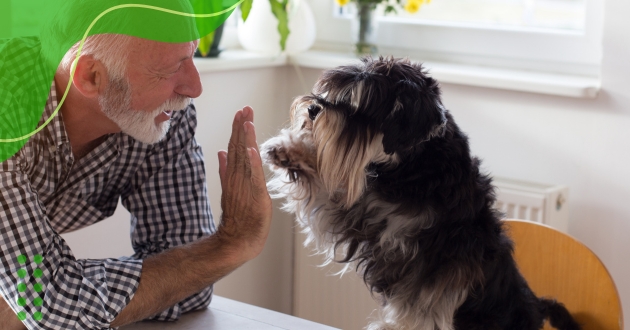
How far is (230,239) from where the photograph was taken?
1.39 m

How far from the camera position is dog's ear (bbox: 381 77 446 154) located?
3.55 feet

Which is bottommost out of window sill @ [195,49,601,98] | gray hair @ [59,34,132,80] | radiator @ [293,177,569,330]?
radiator @ [293,177,569,330]

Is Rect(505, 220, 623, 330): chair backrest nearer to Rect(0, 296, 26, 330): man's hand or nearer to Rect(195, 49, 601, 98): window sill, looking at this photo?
Rect(195, 49, 601, 98): window sill

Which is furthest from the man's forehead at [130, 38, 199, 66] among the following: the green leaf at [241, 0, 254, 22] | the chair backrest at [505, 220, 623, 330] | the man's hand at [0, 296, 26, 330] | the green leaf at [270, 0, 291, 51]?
the green leaf at [270, 0, 291, 51]

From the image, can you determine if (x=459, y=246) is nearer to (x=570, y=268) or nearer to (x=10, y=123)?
(x=570, y=268)

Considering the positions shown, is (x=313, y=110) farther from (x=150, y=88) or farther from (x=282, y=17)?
(x=282, y=17)

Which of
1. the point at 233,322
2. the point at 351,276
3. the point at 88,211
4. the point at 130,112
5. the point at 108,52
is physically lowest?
the point at 351,276

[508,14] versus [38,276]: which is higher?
[508,14]

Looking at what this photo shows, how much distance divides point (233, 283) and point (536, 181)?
1278 millimetres

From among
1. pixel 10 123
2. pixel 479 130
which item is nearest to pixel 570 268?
pixel 479 130

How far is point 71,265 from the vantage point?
1250 mm

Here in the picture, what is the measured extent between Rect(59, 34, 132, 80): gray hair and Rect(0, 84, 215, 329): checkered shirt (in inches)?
3.7
